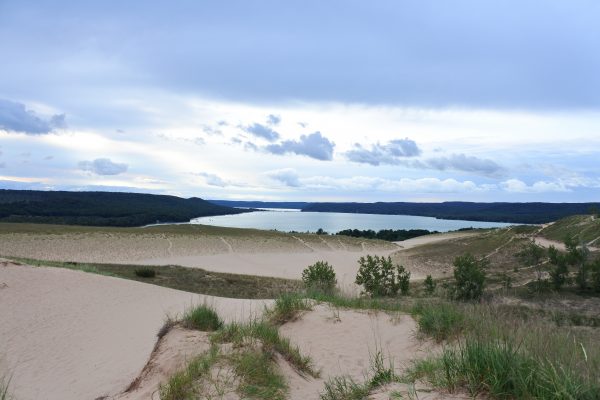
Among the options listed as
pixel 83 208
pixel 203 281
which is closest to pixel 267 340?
pixel 203 281

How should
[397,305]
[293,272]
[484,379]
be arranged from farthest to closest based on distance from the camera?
[293,272] < [397,305] < [484,379]

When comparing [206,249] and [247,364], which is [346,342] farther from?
[206,249]

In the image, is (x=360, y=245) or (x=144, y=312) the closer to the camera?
(x=144, y=312)

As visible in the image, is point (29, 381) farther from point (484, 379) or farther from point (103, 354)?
point (484, 379)

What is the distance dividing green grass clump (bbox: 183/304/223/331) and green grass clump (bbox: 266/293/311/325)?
125 cm

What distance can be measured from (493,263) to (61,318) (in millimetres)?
28870

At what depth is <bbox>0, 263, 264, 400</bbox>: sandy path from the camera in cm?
837

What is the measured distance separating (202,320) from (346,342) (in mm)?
2666

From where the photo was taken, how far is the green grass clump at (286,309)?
347 inches

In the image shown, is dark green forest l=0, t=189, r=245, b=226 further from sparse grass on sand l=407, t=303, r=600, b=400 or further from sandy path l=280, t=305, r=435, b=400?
sparse grass on sand l=407, t=303, r=600, b=400

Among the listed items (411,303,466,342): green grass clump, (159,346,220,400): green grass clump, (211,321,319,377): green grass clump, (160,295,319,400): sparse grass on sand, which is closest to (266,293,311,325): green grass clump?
(160,295,319,400): sparse grass on sand

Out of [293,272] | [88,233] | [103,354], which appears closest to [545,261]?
[293,272]

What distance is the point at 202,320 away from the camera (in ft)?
26.3

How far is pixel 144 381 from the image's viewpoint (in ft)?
20.3
